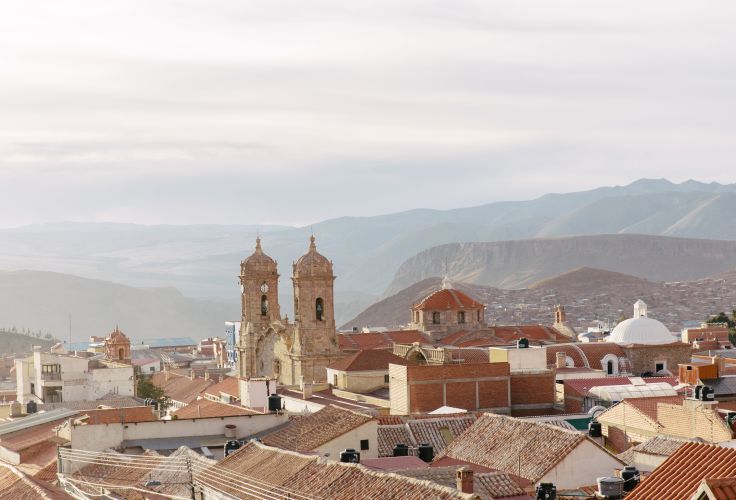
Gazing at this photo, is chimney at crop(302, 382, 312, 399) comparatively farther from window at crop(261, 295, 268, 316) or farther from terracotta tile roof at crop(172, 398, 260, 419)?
window at crop(261, 295, 268, 316)

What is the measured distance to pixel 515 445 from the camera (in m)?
32.9

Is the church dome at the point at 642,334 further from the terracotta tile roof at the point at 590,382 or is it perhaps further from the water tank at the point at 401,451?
the water tank at the point at 401,451

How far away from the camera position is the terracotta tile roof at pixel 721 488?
14.9m

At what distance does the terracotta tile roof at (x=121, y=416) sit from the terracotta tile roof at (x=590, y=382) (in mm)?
16393

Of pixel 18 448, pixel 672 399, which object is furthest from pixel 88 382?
pixel 672 399

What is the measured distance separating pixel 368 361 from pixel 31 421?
19.7 m

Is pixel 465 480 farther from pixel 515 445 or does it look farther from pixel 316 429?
pixel 316 429

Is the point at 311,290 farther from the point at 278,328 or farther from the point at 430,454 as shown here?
the point at 430,454

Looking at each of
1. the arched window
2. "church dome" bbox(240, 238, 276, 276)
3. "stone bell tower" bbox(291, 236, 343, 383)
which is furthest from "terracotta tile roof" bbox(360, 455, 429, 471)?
"church dome" bbox(240, 238, 276, 276)

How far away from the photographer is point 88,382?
67250 mm

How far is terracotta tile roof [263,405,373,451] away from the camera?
114 ft

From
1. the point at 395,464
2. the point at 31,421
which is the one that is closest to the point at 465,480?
the point at 395,464

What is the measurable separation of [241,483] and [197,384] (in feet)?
183

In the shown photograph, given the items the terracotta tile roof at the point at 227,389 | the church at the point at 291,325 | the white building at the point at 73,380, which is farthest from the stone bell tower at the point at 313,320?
the white building at the point at 73,380
